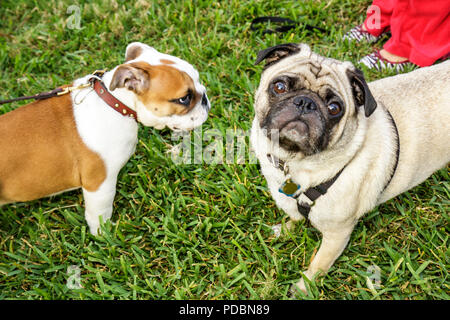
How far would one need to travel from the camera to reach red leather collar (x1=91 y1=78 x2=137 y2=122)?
2.82 metres

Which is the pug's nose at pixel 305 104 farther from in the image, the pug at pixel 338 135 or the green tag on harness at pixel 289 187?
the green tag on harness at pixel 289 187

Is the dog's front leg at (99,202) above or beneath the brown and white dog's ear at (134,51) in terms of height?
beneath

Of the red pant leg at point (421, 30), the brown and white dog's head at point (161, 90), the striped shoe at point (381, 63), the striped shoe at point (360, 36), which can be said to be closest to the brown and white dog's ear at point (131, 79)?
the brown and white dog's head at point (161, 90)

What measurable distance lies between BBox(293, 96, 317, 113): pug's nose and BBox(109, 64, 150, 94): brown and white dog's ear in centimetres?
113

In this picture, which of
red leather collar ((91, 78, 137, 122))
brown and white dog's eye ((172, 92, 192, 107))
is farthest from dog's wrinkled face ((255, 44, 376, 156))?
red leather collar ((91, 78, 137, 122))

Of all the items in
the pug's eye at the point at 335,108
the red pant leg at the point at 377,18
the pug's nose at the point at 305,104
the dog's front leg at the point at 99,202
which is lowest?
the dog's front leg at the point at 99,202

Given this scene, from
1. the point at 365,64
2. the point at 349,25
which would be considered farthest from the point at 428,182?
the point at 349,25

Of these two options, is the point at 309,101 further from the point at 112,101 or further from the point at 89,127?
the point at 89,127

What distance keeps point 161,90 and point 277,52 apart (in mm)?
895

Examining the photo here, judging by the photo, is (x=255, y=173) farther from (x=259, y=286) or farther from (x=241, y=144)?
(x=259, y=286)

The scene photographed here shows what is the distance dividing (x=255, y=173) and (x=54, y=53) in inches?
119

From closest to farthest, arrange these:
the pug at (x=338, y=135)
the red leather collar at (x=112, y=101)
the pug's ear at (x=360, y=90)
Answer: the pug's ear at (x=360, y=90) → the pug at (x=338, y=135) → the red leather collar at (x=112, y=101)

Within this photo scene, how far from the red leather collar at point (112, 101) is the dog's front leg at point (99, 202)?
1.77 feet

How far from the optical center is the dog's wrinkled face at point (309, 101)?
228cm
